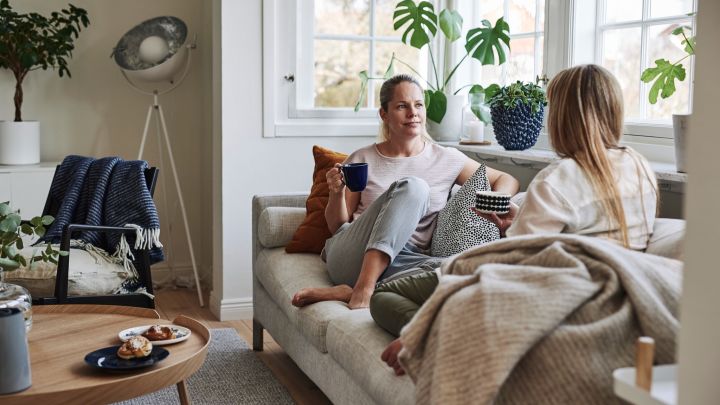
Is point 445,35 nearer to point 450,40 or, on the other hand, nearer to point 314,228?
point 450,40

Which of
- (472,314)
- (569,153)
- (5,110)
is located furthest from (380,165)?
(5,110)

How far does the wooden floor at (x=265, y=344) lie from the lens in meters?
3.28

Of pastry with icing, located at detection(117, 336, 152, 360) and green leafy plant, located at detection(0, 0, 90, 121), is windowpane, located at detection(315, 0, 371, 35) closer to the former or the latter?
green leafy plant, located at detection(0, 0, 90, 121)

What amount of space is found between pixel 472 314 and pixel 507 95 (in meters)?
2.11

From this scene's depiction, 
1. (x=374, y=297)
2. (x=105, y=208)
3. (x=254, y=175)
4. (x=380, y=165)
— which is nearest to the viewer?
(x=374, y=297)

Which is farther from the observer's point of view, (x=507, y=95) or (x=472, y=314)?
(x=507, y=95)

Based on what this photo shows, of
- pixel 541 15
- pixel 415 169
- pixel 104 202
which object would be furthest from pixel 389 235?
pixel 541 15

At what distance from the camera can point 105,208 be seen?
12.2 ft

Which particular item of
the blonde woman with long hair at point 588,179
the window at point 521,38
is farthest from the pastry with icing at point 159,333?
the window at point 521,38

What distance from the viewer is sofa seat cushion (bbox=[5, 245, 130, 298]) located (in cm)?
340

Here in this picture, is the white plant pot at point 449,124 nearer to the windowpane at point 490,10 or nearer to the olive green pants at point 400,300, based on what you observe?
the windowpane at point 490,10

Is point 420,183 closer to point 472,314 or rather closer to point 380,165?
point 380,165

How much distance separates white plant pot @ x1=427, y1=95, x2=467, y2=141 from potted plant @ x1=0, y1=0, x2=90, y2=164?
1.86 meters

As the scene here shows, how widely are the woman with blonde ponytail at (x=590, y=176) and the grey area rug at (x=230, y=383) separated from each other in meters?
1.40
